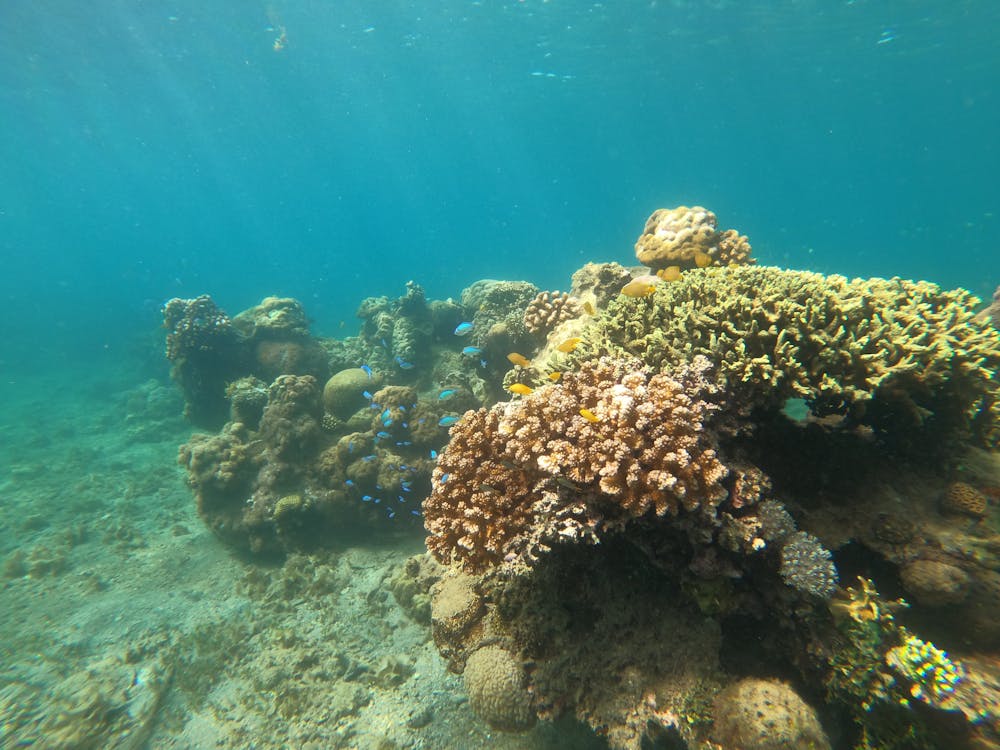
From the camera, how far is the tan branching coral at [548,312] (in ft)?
31.6

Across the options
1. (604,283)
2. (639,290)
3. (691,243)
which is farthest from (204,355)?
(691,243)

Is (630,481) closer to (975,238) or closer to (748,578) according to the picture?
(748,578)

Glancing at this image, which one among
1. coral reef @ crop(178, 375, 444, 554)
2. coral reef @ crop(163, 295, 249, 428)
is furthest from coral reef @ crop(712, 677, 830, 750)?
coral reef @ crop(163, 295, 249, 428)

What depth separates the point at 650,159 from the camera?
124125 millimetres

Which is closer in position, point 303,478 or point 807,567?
point 807,567

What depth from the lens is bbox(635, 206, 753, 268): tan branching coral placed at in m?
8.54

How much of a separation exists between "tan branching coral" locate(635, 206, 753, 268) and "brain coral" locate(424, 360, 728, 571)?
4703mm

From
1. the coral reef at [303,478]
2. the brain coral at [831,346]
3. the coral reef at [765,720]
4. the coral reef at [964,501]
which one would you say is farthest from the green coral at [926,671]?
the coral reef at [303,478]

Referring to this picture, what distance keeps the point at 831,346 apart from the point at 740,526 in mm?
2202

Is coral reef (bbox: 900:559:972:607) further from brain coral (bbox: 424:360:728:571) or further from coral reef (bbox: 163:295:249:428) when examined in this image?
coral reef (bbox: 163:295:249:428)

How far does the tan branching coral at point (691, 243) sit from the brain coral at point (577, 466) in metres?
4.70

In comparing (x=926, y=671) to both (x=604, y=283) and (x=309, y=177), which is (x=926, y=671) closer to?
(x=604, y=283)

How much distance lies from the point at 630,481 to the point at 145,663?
35.8 ft

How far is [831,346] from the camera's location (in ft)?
14.5
